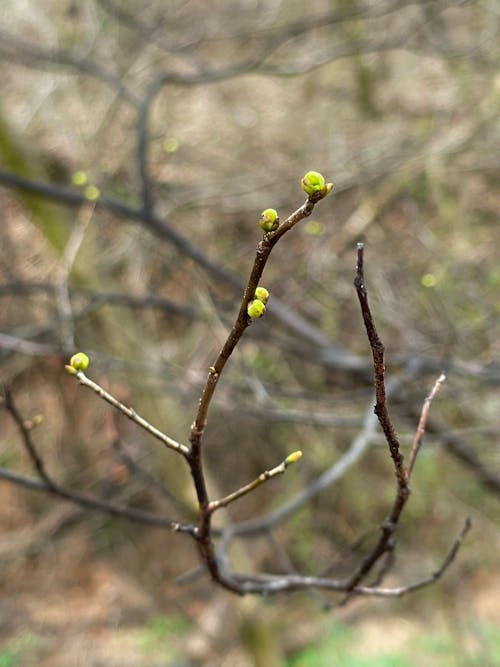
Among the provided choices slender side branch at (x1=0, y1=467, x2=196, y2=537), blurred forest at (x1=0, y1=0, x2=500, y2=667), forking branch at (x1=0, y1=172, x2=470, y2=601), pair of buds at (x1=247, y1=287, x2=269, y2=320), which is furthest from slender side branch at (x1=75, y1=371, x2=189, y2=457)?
blurred forest at (x1=0, y1=0, x2=500, y2=667)

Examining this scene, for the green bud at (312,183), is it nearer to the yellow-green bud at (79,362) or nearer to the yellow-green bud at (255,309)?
the yellow-green bud at (255,309)

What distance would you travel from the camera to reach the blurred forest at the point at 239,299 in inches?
147

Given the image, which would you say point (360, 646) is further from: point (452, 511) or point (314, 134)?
point (314, 134)

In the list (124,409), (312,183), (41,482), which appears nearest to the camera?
(312,183)

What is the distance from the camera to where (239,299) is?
3.81 metres

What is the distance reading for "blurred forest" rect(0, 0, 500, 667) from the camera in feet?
12.2

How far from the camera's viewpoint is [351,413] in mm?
4672

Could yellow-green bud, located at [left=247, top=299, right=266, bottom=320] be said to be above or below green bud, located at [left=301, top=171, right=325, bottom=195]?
below

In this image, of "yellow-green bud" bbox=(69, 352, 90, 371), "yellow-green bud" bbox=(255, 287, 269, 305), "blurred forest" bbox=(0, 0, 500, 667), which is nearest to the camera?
"yellow-green bud" bbox=(255, 287, 269, 305)

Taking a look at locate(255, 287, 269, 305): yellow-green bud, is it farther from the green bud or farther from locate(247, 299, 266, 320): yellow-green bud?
the green bud

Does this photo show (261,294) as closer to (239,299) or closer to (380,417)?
(380,417)

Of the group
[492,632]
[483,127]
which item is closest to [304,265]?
[483,127]

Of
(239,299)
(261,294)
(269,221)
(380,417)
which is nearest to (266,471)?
(380,417)

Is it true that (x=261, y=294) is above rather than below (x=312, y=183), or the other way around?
below
